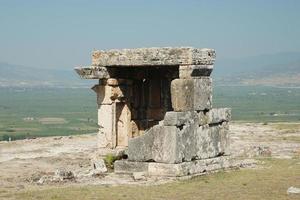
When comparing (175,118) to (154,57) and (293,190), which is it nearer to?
(154,57)

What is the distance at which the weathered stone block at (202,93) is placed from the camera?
19.7m

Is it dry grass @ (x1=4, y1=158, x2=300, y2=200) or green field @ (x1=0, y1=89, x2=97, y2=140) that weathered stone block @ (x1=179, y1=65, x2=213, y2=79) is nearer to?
dry grass @ (x1=4, y1=158, x2=300, y2=200)

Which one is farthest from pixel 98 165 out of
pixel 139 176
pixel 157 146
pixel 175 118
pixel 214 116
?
pixel 214 116

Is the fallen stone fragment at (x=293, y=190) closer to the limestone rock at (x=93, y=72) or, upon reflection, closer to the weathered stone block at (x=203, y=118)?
the weathered stone block at (x=203, y=118)

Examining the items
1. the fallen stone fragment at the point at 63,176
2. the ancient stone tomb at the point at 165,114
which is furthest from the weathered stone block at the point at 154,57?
the fallen stone fragment at the point at 63,176

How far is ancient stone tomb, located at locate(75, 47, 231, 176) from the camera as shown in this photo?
19.1 m

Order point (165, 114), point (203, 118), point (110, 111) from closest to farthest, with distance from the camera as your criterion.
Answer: point (203, 118) → point (165, 114) → point (110, 111)

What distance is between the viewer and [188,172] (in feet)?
62.5

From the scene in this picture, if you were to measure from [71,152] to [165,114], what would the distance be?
891 cm

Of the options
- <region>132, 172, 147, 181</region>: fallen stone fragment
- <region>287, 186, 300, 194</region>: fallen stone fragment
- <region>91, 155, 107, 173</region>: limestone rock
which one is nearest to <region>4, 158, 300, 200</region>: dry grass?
<region>287, 186, 300, 194</region>: fallen stone fragment

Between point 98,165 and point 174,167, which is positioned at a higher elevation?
point 174,167

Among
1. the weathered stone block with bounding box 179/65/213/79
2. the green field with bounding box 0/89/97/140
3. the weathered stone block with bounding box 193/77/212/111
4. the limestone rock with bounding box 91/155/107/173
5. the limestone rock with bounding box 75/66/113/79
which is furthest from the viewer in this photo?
the green field with bounding box 0/89/97/140

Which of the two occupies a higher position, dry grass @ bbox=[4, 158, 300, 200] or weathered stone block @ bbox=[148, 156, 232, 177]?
weathered stone block @ bbox=[148, 156, 232, 177]

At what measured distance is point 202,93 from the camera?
20.0 m
